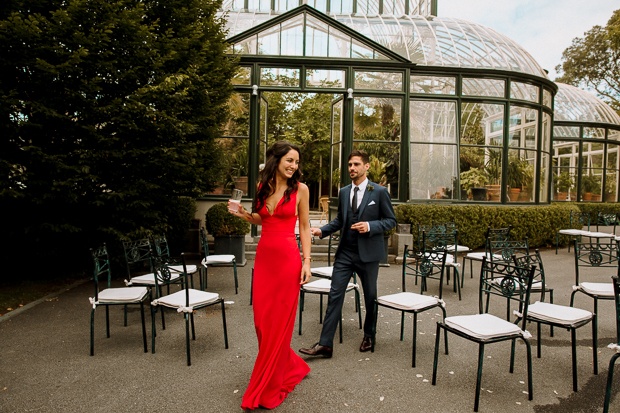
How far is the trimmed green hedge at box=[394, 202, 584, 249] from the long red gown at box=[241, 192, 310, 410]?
6.83 metres

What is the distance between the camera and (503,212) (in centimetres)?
1056

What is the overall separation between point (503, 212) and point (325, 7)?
11.3m

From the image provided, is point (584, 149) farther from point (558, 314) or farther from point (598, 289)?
point (558, 314)

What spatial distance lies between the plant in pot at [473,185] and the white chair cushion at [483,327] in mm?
8510

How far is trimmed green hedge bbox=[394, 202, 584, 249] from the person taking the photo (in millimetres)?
9625

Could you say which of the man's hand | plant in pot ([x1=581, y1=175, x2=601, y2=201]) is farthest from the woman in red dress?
plant in pot ([x1=581, y1=175, x2=601, y2=201])

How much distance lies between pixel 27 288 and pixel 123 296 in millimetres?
3635

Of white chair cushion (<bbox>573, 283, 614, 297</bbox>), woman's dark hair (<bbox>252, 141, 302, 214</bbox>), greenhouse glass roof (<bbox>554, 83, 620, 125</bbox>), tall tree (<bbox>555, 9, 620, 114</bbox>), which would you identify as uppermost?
tall tree (<bbox>555, 9, 620, 114</bbox>)

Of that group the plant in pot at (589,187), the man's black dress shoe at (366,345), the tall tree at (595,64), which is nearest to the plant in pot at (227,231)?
the man's black dress shoe at (366,345)

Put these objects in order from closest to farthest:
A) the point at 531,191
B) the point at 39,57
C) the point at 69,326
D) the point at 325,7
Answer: the point at 69,326 < the point at 39,57 < the point at 531,191 < the point at 325,7

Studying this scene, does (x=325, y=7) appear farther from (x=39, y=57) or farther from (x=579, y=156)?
(x=579, y=156)

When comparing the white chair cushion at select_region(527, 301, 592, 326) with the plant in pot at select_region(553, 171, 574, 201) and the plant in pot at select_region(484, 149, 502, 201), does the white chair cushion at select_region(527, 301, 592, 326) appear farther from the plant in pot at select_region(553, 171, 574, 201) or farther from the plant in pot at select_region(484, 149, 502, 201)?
the plant in pot at select_region(553, 171, 574, 201)

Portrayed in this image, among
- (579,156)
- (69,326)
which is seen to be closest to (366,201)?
(69,326)

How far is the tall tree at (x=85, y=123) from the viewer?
5.47 metres
